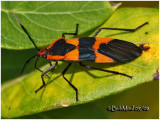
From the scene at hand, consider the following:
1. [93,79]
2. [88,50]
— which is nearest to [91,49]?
[88,50]

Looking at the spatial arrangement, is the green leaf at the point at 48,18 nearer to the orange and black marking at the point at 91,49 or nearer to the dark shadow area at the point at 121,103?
the orange and black marking at the point at 91,49

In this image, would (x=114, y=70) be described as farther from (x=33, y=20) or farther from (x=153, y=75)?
(x=33, y=20)

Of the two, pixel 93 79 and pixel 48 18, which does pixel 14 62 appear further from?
pixel 93 79

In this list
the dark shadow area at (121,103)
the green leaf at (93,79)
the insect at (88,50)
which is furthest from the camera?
the dark shadow area at (121,103)

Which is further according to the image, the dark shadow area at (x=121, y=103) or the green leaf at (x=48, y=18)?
the dark shadow area at (x=121, y=103)

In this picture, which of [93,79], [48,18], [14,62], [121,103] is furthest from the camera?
[14,62]

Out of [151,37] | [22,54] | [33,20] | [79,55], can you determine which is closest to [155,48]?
[151,37]

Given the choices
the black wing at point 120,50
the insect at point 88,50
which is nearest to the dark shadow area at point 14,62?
the insect at point 88,50
